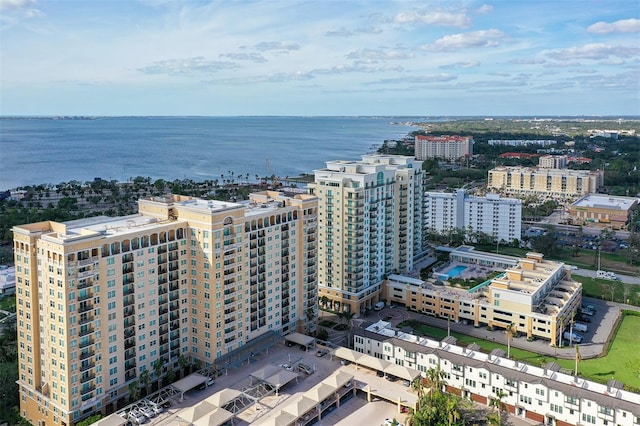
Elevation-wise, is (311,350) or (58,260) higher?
(58,260)

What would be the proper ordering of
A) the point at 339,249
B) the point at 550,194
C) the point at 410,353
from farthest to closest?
the point at 550,194, the point at 339,249, the point at 410,353

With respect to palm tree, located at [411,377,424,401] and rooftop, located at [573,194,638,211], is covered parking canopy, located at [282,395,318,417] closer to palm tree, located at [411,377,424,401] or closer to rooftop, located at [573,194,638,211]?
palm tree, located at [411,377,424,401]

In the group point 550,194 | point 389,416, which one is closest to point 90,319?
point 389,416

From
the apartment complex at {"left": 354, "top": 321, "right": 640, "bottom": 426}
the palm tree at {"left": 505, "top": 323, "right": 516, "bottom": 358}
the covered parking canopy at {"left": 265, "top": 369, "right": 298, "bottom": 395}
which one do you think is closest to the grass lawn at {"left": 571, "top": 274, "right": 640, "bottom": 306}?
the palm tree at {"left": 505, "top": 323, "right": 516, "bottom": 358}

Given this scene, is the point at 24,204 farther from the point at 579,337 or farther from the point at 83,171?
the point at 579,337

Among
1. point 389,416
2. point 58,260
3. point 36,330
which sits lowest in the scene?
point 389,416

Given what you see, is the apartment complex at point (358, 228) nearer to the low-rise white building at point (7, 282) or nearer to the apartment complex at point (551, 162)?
the low-rise white building at point (7, 282)

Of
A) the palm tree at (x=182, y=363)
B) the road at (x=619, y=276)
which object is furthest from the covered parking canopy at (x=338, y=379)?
the road at (x=619, y=276)
